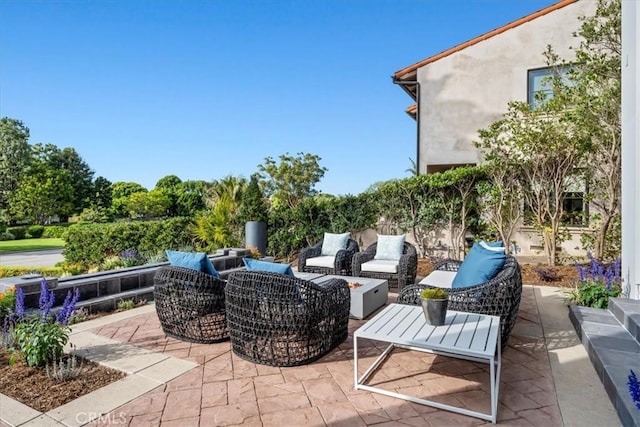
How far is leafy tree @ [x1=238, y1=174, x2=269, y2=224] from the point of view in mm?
11211

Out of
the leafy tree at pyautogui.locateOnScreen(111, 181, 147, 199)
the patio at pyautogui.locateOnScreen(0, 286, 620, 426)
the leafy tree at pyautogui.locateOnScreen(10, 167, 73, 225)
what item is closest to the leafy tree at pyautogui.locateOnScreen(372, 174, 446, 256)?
the patio at pyautogui.locateOnScreen(0, 286, 620, 426)

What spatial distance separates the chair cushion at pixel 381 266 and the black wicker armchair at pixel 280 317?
2.95 metres

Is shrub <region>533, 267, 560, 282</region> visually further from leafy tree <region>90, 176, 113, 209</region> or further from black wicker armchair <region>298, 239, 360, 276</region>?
leafy tree <region>90, 176, 113, 209</region>

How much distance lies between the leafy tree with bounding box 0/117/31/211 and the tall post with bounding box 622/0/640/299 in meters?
39.4

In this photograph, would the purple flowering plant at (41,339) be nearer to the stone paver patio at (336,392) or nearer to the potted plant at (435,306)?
the stone paver patio at (336,392)

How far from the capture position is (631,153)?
15.7 feet

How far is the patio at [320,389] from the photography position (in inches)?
101

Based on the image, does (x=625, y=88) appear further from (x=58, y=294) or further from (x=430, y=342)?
(x=58, y=294)

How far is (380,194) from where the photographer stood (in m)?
10.6

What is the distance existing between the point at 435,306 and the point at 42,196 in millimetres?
36438

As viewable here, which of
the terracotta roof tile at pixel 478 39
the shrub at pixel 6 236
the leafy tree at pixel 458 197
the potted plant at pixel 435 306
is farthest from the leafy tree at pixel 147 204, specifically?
the potted plant at pixel 435 306

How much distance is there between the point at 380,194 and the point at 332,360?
7486mm

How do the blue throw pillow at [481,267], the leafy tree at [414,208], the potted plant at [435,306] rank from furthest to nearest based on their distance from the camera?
the leafy tree at [414,208], the blue throw pillow at [481,267], the potted plant at [435,306]

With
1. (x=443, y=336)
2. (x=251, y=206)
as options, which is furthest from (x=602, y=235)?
(x=251, y=206)
